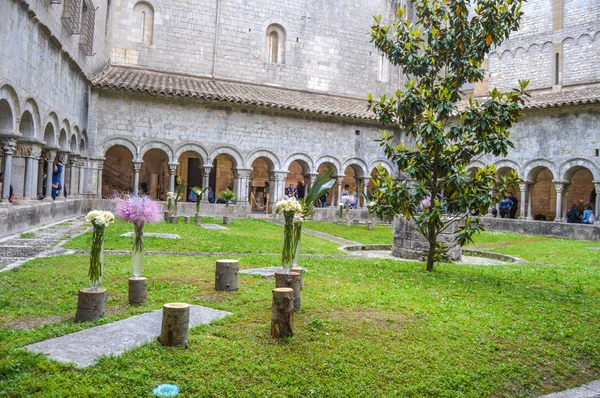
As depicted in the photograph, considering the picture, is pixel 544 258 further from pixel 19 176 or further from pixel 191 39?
pixel 191 39

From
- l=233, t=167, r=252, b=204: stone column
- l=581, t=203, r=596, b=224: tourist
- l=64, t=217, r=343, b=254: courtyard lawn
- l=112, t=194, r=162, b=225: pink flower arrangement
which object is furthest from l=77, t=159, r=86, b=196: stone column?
l=581, t=203, r=596, b=224: tourist

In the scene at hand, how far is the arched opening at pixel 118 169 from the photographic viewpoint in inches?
1020

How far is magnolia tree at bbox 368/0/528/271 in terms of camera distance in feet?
25.8

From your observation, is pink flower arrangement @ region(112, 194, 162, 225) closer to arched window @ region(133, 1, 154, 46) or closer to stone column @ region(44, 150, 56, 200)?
stone column @ region(44, 150, 56, 200)

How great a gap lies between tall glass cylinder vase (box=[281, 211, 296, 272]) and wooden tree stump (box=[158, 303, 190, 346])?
199 centimetres

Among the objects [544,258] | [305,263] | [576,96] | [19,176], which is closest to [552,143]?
[576,96]

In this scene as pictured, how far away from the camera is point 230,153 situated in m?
21.4

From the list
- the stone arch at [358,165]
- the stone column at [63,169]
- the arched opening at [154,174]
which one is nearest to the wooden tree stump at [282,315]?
the stone column at [63,169]

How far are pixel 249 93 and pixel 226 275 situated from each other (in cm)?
1688

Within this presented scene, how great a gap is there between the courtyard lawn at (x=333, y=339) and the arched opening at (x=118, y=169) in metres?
19.3

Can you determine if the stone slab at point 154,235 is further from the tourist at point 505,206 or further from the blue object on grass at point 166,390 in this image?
the tourist at point 505,206

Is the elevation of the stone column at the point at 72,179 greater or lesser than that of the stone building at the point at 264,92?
lesser

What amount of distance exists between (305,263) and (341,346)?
15.4ft

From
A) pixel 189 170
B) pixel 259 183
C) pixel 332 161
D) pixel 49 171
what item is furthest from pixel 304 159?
pixel 49 171
